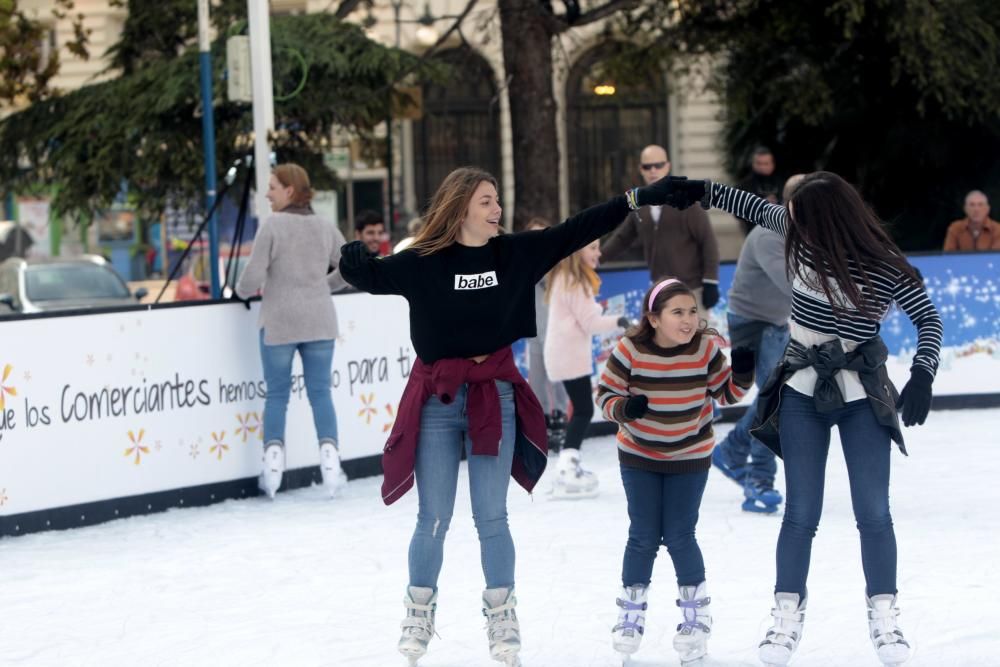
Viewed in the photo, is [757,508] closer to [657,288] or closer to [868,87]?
[657,288]

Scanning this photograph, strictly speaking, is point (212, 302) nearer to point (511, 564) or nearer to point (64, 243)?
point (511, 564)

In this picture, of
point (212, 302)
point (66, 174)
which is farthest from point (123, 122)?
point (212, 302)

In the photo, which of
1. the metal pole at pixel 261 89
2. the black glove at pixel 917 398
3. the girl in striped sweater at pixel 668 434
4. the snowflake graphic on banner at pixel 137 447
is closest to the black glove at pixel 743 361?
the girl in striped sweater at pixel 668 434

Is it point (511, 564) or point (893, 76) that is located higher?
point (893, 76)

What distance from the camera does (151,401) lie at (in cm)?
823

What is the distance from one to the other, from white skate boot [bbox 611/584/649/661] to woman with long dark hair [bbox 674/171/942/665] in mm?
411

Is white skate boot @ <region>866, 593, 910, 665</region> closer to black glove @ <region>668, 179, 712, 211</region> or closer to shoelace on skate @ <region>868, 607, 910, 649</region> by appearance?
shoelace on skate @ <region>868, 607, 910, 649</region>

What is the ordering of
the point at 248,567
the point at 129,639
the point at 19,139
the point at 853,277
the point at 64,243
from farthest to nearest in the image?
the point at 64,243 → the point at 19,139 → the point at 248,567 → the point at 129,639 → the point at 853,277

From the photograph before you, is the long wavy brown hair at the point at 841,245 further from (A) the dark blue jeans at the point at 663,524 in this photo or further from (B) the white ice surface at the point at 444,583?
(B) the white ice surface at the point at 444,583

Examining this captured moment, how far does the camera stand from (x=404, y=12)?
27.8 meters

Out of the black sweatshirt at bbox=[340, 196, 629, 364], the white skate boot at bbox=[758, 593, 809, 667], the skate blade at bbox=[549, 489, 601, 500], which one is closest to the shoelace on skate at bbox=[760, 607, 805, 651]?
the white skate boot at bbox=[758, 593, 809, 667]

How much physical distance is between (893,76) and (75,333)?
9.70 metres

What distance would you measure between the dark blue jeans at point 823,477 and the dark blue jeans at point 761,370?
2923 millimetres

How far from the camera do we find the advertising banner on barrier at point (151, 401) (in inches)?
303
